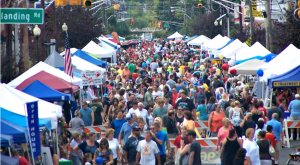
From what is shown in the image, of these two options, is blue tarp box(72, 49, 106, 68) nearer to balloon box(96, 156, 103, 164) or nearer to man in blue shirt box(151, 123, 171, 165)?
man in blue shirt box(151, 123, 171, 165)

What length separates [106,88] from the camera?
27.1 m

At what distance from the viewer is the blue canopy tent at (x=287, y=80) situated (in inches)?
758

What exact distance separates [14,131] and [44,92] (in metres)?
6.05

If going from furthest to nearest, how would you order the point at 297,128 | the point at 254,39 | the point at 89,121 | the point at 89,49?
the point at 254,39 < the point at 89,49 < the point at 297,128 < the point at 89,121

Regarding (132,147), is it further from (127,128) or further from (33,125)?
(33,125)

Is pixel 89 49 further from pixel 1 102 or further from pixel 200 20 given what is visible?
pixel 200 20

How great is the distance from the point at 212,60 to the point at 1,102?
3068 cm

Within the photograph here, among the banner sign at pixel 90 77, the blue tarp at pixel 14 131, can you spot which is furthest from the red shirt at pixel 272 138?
the banner sign at pixel 90 77

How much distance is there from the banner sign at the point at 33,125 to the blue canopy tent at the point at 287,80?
10402 mm

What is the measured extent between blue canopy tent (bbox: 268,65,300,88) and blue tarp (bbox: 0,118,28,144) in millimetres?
10582

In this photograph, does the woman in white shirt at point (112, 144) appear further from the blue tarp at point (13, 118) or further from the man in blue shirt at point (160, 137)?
the blue tarp at point (13, 118)

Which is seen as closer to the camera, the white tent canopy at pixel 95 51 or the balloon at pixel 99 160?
the balloon at pixel 99 160

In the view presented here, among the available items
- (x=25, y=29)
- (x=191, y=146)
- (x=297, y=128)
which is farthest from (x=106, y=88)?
(x=191, y=146)

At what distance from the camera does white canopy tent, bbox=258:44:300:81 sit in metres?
19.9
